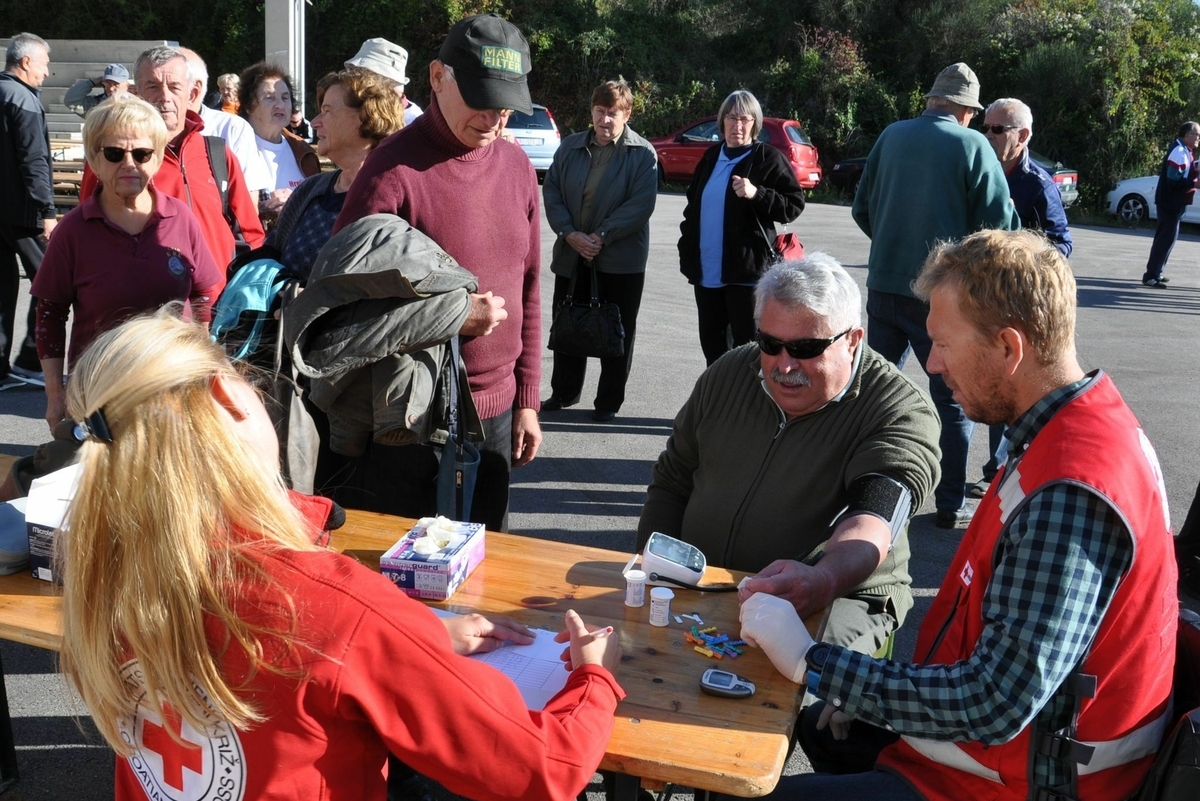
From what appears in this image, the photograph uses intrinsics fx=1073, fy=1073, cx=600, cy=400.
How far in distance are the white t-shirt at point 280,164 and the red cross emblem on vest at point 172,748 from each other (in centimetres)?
481

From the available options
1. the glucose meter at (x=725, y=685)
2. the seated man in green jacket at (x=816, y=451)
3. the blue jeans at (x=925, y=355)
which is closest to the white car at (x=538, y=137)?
the blue jeans at (x=925, y=355)

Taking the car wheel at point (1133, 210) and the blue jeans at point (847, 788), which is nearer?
the blue jeans at point (847, 788)

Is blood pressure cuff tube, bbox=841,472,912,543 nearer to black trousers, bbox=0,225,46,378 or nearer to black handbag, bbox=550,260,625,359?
black handbag, bbox=550,260,625,359

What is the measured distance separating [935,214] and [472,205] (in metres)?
2.73

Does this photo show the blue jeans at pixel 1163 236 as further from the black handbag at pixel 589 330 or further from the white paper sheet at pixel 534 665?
the white paper sheet at pixel 534 665

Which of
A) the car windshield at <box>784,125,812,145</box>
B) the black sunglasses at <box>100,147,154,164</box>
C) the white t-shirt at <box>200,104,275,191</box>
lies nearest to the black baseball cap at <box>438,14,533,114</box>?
the black sunglasses at <box>100,147,154,164</box>

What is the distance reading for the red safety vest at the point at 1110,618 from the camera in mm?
1737

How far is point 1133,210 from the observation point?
18.4m

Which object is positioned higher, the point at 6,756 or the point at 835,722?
the point at 835,722

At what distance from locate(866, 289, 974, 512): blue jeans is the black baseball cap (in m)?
2.44

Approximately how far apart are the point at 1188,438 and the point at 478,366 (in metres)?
5.04

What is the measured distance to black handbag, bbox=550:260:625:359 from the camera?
19.5 ft

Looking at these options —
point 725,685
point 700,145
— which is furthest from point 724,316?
point 700,145

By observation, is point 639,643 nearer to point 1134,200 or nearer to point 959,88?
point 959,88
